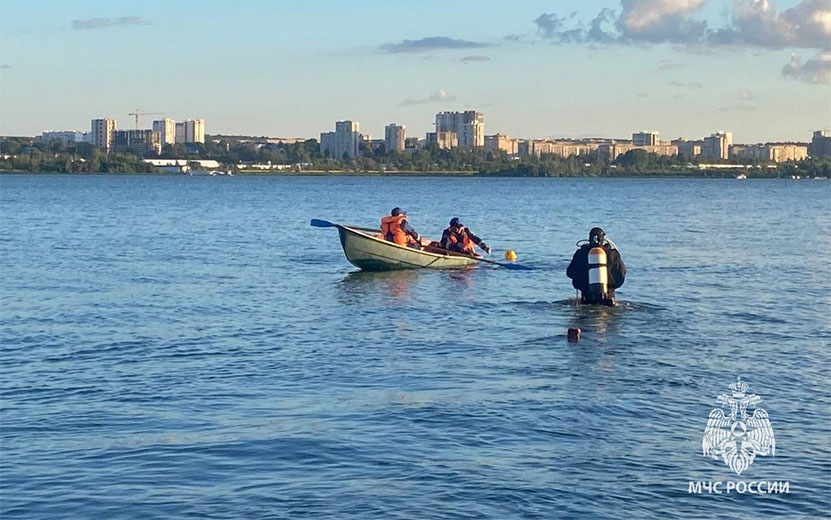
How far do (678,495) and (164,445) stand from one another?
19.1 ft

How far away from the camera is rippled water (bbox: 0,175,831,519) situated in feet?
43.4

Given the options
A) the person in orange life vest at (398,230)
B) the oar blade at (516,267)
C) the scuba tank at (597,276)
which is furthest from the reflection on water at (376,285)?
the scuba tank at (597,276)

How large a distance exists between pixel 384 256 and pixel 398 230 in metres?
0.83

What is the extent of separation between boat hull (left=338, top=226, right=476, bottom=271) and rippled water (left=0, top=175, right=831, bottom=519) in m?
0.48

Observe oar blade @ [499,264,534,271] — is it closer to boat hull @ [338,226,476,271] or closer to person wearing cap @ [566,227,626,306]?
boat hull @ [338,226,476,271]

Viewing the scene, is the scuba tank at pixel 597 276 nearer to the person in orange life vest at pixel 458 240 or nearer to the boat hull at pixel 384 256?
the boat hull at pixel 384 256

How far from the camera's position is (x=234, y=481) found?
1354 cm

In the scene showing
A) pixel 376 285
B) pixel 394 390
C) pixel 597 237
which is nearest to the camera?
pixel 394 390

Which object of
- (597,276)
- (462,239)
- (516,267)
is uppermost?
(462,239)

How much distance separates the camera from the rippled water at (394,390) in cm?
1323

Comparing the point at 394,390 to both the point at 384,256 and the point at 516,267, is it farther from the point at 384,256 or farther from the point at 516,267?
the point at 516,267

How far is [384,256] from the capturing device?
3578cm
